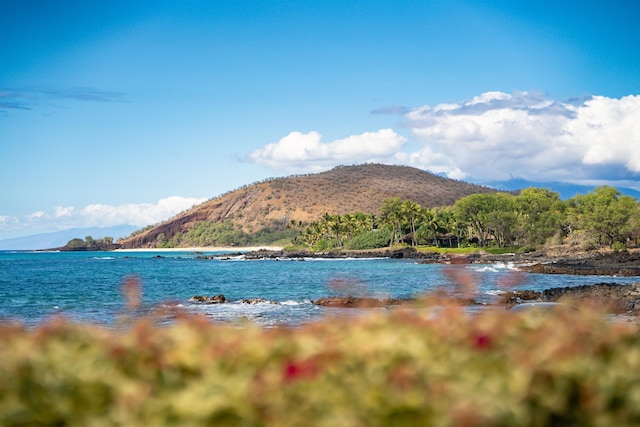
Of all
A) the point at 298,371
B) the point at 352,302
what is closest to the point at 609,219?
the point at 352,302

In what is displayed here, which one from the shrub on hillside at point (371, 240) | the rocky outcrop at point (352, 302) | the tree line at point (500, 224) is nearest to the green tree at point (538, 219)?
the tree line at point (500, 224)

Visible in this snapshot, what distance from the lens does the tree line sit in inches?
3406

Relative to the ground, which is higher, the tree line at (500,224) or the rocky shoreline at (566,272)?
the tree line at (500,224)

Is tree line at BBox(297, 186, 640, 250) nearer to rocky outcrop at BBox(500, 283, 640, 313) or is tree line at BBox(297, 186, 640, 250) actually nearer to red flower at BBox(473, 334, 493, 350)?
rocky outcrop at BBox(500, 283, 640, 313)

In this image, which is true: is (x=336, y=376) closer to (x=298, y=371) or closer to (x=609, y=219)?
(x=298, y=371)

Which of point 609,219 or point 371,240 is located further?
point 371,240

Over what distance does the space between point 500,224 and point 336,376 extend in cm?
10960

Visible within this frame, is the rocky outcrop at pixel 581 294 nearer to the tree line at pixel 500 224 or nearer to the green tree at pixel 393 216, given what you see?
the tree line at pixel 500 224

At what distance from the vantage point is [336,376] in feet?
12.5

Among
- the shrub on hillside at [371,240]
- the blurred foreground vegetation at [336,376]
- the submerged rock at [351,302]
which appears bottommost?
the submerged rock at [351,302]

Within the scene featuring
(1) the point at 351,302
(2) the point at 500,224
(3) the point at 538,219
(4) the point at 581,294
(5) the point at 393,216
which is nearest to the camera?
(1) the point at 351,302

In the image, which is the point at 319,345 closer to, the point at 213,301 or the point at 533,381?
the point at 533,381

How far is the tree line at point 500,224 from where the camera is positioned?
86500 mm

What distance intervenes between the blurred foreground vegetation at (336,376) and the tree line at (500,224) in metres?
86.4
